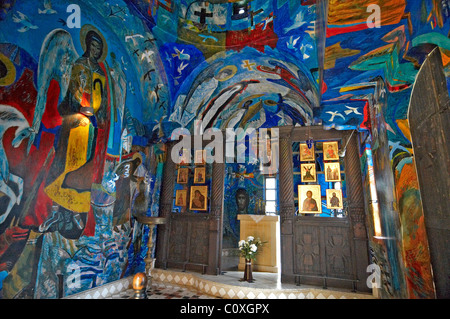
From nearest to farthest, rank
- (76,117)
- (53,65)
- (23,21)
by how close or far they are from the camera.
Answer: (23,21) → (53,65) → (76,117)

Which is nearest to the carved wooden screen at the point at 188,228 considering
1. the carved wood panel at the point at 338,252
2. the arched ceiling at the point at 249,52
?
the arched ceiling at the point at 249,52

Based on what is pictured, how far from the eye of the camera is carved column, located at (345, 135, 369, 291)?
6457 millimetres

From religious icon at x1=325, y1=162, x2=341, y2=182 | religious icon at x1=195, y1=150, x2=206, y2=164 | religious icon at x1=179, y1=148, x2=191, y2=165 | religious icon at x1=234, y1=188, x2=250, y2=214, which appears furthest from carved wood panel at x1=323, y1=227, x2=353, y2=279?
religious icon at x1=234, y1=188, x2=250, y2=214

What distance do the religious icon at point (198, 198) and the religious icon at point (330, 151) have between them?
4410mm

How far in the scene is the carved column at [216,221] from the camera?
7730 mm

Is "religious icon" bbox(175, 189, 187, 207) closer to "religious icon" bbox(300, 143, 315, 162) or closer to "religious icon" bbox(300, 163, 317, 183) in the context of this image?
"religious icon" bbox(300, 163, 317, 183)

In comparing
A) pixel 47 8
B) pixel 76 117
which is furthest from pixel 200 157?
pixel 47 8

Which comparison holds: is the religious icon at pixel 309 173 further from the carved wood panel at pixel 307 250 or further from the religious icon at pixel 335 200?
the carved wood panel at pixel 307 250

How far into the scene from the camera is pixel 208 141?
920 cm

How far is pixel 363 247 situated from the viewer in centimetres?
658

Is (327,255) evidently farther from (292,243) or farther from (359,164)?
(359,164)

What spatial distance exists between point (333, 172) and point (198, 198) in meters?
4.82

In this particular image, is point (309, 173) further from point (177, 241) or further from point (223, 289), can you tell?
point (177, 241)

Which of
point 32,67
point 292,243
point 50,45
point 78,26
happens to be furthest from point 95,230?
point 292,243
